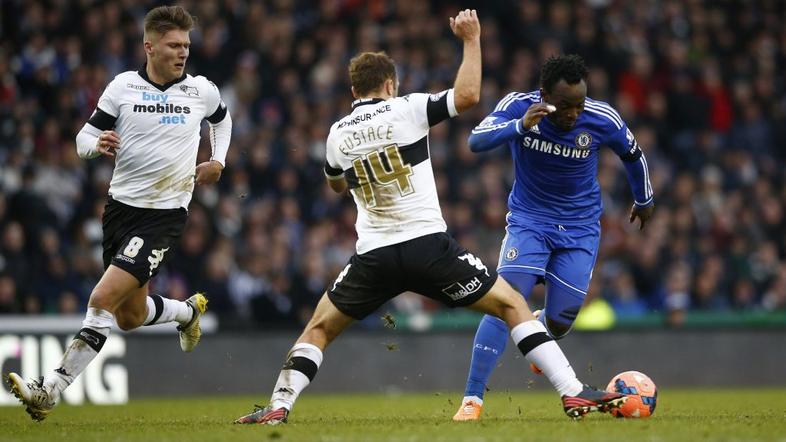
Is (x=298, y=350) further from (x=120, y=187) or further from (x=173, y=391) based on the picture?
(x=173, y=391)

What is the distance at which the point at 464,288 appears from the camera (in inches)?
306

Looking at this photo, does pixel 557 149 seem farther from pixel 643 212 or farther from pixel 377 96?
pixel 377 96

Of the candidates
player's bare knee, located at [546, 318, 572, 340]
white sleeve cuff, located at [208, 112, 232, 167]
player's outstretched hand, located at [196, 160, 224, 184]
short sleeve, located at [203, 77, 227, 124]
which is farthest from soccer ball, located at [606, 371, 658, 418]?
short sleeve, located at [203, 77, 227, 124]

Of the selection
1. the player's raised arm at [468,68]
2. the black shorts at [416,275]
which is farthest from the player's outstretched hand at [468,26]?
the black shorts at [416,275]

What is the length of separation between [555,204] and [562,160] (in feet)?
1.18

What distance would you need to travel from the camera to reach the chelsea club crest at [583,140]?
355 inches

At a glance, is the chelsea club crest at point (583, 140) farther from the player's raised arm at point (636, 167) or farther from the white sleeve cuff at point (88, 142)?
the white sleeve cuff at point (88, 142)

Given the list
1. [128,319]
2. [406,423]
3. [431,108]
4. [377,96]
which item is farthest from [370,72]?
[128,319]

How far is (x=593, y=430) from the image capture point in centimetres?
729

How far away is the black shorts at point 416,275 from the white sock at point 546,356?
1.25 ft

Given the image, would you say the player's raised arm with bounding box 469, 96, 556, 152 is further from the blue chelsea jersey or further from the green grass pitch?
the green grass pitch

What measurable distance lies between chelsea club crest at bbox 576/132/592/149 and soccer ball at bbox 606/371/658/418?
5.39ft

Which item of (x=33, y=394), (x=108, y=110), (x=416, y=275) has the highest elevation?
(x=108, y=110)

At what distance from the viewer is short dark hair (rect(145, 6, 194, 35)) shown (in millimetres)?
8773
